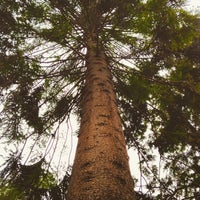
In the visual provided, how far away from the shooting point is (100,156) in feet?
7.80

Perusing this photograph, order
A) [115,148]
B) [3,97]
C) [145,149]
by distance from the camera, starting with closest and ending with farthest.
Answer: [115,148]
[3,97]
[145,149]

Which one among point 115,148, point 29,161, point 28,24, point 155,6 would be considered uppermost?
point 155,6

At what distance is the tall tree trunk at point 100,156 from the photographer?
203 centimetres

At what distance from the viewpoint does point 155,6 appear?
477cm

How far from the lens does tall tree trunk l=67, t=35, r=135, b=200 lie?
6.67 ft

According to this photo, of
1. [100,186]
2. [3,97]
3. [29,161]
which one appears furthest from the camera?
[3,97]

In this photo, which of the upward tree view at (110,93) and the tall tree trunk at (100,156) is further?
the upward tree view at (110,93)

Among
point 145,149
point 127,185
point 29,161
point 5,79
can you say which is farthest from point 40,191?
point 127,185

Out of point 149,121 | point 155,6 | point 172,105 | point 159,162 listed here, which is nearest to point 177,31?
point 155,6

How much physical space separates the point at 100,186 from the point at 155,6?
3.64m

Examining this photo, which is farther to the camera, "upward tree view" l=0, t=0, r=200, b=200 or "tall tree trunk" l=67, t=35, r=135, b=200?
"upward tree view" l=0, t=0, r=200, b=200

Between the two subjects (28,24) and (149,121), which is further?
(149,121)

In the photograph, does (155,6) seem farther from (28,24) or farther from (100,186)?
(100,186)

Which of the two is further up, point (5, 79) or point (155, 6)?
point (155, 6)
